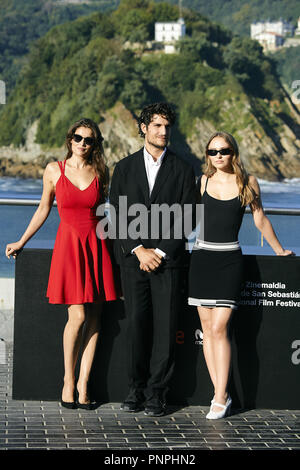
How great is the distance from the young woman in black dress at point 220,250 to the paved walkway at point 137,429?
0.57 ft

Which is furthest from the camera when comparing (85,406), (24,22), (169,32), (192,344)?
(24,22)

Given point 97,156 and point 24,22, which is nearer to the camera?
point 97,156

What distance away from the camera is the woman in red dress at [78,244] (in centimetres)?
390

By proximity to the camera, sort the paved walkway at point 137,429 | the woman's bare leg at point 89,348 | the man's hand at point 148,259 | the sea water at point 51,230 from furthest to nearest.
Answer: the sea water at point 51,230 < the woman's bare leg at point 89,348 < the man's hand at point 148,259 < the paved walkway at point 137,429

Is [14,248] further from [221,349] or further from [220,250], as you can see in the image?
[221,349]

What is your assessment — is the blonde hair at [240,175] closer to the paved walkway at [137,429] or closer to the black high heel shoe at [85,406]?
the paved walkway at [137,429]

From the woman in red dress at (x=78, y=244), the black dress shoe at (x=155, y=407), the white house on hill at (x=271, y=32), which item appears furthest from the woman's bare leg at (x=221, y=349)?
the white house on hill at (x=271, y=32)

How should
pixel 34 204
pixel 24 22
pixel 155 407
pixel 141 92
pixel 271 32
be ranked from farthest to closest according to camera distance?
pixel 24 22
pixel 271 32
pixel 141 92
pixel 34 204
pixel 155 407

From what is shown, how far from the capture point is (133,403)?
13.0 ft

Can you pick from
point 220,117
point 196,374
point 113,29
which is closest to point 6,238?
point 196,374

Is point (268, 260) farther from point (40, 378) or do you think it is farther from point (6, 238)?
point (6, 238)

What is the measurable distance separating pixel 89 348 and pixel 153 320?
1.22 feet

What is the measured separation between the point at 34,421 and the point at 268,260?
1.47 meters

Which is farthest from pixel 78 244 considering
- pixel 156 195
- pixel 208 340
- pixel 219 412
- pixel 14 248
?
pixel 219 412
